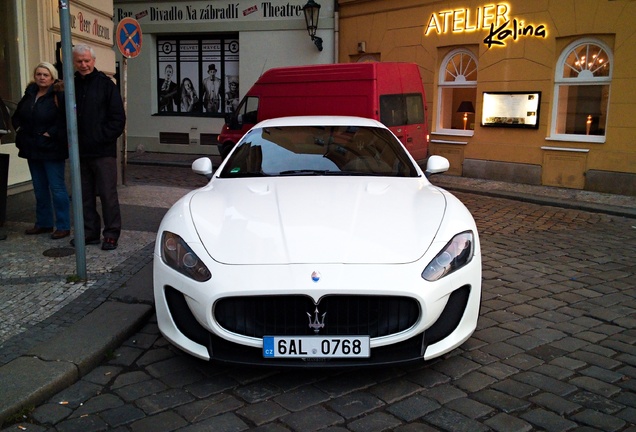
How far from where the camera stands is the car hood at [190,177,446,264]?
138 inches

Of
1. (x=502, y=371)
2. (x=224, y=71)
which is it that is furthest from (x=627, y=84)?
(x=224, y=71)

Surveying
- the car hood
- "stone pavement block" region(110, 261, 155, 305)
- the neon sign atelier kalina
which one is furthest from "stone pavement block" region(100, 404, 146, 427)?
the neon sign atelier kalina

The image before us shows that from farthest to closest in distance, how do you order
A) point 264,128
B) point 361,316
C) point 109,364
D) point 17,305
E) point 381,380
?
point 264,128 < point 17,305 < point 109,364 < point 381,380 < point 361,316

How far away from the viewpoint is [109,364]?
12.9 feet

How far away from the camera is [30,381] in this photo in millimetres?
3461

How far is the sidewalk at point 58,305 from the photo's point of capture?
11.7ft

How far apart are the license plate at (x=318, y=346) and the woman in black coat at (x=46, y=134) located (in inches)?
160

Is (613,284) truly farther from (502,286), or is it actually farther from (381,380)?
(381,380)

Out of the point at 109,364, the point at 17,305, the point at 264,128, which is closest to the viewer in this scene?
the point at 109,364

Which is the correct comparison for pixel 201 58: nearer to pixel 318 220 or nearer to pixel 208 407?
pixel 318 220

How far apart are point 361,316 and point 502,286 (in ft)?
8.64

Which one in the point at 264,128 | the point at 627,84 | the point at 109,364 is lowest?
the point at 109,364

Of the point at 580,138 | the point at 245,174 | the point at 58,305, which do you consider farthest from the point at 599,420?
the point at 580,138

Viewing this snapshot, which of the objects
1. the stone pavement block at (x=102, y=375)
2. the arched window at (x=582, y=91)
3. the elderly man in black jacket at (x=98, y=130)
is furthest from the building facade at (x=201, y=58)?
the stone pavement block at (x=102, y=375)
